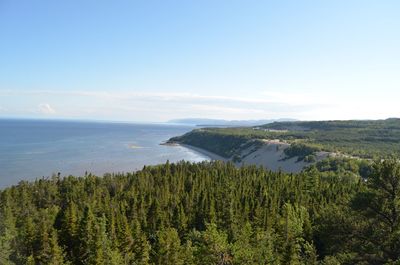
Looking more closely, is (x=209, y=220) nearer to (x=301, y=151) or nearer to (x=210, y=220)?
(x=210, y=220)

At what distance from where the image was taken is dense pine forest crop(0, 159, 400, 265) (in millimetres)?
28047

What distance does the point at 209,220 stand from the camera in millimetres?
67688

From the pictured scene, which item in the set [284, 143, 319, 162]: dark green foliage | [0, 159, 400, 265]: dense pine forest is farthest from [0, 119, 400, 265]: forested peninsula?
[284, 143, 319, 162]: dark green foliage

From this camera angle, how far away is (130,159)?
192 m

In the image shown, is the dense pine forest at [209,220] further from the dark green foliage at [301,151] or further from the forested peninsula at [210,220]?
the dark green foliage at [301,151]

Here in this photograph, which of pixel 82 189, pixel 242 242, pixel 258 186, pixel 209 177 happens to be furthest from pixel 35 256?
pixel 209 177

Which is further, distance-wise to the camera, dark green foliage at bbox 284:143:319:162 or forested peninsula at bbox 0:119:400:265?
dark green foliage at bbox 284:143:319:162

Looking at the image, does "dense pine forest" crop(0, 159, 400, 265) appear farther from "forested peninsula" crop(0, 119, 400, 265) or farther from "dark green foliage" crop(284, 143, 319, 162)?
"dark green foliage" crop(284, 143, 319, 162)

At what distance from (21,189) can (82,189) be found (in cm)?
1431

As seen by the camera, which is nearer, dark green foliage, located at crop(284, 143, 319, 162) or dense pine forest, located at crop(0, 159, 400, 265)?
dense pine forest, located at crop(0, 159, 400, 265)

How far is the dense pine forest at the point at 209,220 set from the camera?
92.0 feet

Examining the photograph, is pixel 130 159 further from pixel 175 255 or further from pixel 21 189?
pixel 175 255

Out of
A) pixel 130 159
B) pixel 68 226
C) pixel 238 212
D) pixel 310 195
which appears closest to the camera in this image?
pixel 68 226

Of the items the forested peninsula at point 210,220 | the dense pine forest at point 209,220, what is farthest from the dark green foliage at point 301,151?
the dense pine forest at point 209,220
